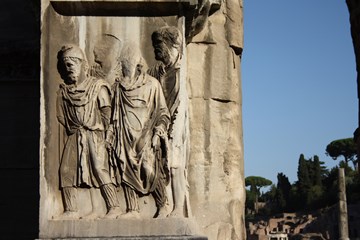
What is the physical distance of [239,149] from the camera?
8.24 metres

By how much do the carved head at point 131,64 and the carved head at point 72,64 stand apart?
0.30 m

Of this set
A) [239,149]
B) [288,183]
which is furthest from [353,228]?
[239,149]

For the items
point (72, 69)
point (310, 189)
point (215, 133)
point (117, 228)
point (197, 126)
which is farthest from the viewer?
point (310, 189)

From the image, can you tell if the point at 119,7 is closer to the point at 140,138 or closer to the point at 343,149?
the point at 140,138

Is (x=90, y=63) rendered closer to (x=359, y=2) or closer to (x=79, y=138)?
(x=79, y=138)

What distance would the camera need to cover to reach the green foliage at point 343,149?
11691cm

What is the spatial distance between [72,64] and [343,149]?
115m

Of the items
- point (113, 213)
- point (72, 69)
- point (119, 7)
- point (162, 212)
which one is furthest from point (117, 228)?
point (119, 7)

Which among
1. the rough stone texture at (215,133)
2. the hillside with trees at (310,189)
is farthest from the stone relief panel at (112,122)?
the hillside with trees at (310,189)

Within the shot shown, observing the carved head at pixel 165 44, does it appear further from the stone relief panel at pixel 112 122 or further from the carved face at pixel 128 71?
the carved face at pixel 128 71

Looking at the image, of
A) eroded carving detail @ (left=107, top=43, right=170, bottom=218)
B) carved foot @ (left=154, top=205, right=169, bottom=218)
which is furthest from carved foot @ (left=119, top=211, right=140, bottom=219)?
carved foot @ (left=154, top=205, right=169, bottom=218)

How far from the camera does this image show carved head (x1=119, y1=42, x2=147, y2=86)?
6.15 m

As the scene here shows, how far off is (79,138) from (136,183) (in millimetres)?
575

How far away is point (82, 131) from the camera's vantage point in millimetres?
6035
